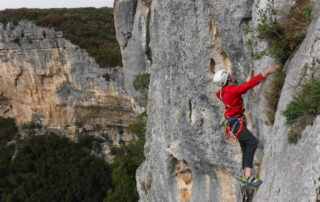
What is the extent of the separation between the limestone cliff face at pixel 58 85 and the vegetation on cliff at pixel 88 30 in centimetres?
95

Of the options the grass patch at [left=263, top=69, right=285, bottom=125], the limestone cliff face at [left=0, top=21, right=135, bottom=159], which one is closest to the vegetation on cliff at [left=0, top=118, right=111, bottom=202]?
the limestone cliff face at [left=0, top=21, right=135, bottom=159]

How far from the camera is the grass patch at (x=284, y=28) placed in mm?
4094

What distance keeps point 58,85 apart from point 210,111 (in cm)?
2438

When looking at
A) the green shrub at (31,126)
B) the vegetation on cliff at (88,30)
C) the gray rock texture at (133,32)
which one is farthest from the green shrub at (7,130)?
the gray rock texture at (133,32)

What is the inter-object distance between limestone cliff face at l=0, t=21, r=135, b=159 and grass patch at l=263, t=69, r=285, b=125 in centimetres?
2038

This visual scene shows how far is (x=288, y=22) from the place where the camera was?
14.1 feet

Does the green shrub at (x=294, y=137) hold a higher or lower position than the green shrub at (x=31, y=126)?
higher

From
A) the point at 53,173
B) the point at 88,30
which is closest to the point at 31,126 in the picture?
the point at 53,173

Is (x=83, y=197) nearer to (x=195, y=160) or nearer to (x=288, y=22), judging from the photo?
(x=195, y=160)

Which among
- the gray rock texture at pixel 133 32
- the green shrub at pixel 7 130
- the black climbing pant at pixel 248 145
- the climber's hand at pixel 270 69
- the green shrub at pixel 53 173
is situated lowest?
the green shrub at pixel 53 173

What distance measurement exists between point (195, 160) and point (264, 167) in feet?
14.7

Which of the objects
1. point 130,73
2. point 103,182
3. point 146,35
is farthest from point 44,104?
point 146,35

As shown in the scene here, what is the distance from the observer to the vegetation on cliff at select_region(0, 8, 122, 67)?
90.0 ft

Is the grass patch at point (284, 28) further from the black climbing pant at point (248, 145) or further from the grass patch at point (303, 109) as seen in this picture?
the black climbing pant at point (248, 145)
